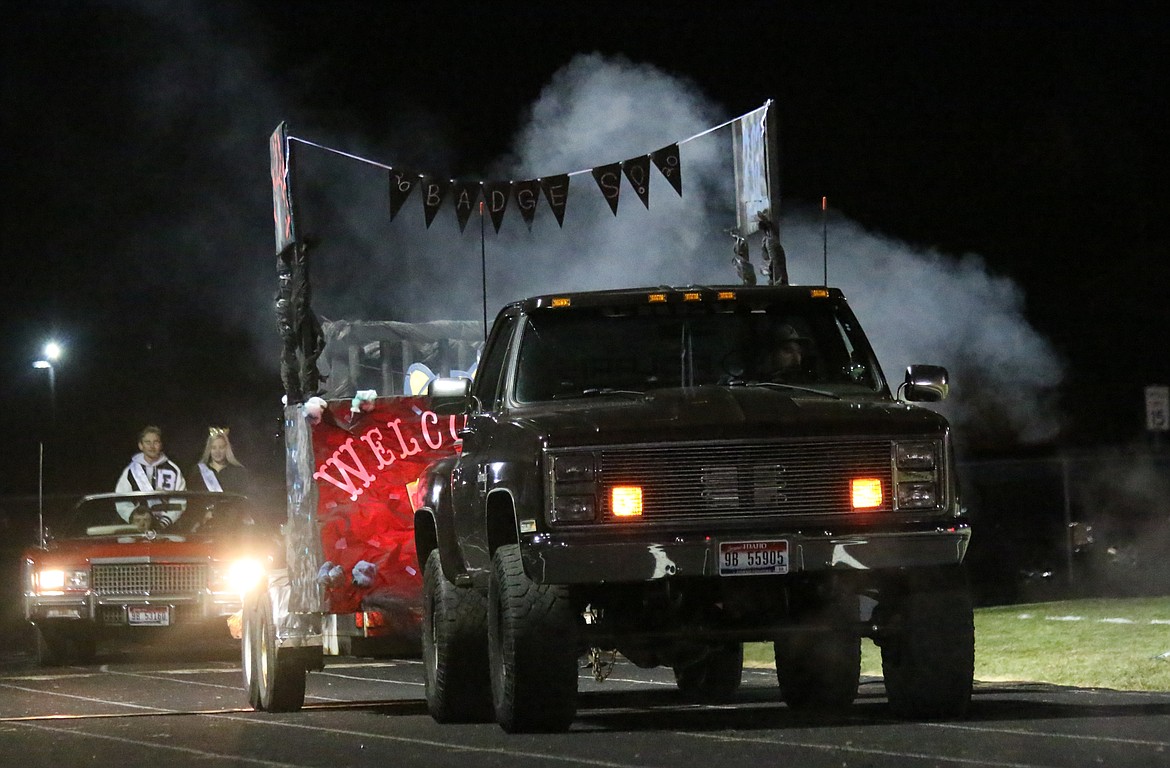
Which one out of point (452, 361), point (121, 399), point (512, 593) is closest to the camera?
point (512, 593)

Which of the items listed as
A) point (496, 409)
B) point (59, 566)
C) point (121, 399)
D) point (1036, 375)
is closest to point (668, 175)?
point (59, 566)

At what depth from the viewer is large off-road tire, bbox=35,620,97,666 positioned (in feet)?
62.8

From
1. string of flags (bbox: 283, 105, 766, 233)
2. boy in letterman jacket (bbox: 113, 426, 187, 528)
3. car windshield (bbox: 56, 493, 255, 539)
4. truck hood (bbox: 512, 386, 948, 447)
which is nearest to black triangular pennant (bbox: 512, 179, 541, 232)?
string of flags (bbox: 283, 105, 766, 233)

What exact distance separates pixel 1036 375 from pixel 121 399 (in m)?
31.7

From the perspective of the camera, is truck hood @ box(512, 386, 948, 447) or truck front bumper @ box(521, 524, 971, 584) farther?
truck hood @ box(512, 386, 948, 447)

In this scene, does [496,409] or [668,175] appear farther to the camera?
[668,175]

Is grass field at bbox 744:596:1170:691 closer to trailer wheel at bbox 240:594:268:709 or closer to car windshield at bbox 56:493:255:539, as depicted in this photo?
trailer wheel at bbox 240:594:268:709

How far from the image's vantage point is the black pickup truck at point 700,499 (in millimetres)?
9703

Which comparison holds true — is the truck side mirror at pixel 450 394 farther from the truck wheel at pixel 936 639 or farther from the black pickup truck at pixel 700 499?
the truck wheel at pixel 936 639

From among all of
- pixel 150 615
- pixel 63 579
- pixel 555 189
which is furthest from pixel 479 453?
pixel 63 579

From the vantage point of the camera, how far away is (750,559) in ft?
31.6

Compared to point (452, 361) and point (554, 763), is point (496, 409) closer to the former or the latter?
point (554, 763)

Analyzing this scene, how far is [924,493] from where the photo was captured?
989 centimetres

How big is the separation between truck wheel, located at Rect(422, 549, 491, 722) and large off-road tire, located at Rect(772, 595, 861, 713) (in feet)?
5.16
